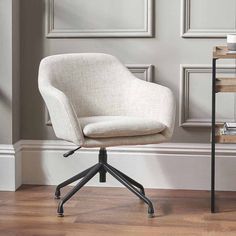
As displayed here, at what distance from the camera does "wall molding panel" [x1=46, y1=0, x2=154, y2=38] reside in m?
3.54

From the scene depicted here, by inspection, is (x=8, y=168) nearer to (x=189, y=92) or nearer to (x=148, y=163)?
(x=148, y=163)

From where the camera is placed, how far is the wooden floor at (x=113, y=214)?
9.08ft

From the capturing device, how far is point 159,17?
3.55 meters

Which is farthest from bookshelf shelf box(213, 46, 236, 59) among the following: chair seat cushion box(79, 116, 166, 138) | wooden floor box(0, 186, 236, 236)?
wooden floor box(0, 186, 236, 236)

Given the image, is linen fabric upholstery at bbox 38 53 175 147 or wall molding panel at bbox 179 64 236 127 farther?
wall molding panel at bbox 179 64 236 127

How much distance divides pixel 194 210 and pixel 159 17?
1.21 metres

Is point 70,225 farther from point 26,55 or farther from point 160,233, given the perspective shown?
point 26,55

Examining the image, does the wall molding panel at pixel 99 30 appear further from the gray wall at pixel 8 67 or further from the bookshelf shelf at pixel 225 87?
the bookshelf shelf at pixel 225 87

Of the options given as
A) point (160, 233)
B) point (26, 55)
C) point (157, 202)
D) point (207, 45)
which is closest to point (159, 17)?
point (207, 45)

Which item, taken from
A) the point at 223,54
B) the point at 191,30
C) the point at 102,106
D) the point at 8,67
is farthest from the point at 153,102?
the point at 8,67

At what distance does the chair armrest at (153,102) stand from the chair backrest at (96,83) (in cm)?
8

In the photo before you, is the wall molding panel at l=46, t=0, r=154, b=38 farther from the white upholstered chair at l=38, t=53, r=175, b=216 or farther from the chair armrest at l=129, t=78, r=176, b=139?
the chair armrest at l=129, t=78, r=176, b=139

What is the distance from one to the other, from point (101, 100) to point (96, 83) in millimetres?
104

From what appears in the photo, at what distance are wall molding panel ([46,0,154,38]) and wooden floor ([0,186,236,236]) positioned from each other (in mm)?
956
